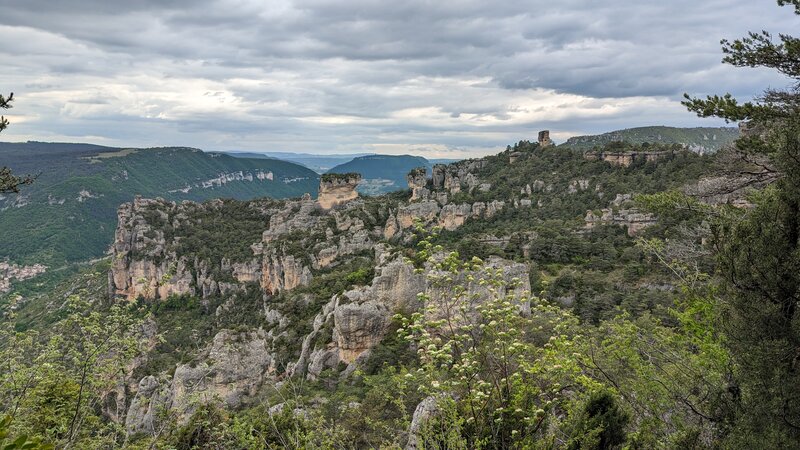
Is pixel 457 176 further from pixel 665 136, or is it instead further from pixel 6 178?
pixel 665 136

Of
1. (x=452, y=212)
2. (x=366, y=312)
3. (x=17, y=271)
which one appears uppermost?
(x=452, y=212)

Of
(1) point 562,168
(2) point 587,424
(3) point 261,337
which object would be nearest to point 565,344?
(2) point 587,424

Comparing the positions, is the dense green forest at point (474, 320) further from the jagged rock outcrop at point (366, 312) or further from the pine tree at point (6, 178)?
the pine tree at point (6, 178)

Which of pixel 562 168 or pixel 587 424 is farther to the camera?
pixel 562 168

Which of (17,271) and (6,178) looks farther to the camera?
(17,271)

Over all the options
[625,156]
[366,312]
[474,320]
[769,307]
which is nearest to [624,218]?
[625,156]

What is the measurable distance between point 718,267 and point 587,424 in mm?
3316

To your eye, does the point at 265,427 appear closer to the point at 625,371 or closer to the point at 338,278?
the point at 625,371

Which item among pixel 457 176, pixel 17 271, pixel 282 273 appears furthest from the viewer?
pixel 17 271

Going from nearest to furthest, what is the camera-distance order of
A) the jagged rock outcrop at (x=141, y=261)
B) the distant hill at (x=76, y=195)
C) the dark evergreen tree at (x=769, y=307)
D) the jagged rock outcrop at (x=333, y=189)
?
the dark evergreen tree at (x=769, y=307), the jagged rock outcrop at (x=141, y=261), the jagged rock outcrop at (x=333, y=189), the distant hill at (x=76, y=195)

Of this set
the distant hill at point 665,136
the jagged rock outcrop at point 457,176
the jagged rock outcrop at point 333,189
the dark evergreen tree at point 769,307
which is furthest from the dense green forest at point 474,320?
the distant hill at point 665,136

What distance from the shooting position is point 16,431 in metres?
7.86

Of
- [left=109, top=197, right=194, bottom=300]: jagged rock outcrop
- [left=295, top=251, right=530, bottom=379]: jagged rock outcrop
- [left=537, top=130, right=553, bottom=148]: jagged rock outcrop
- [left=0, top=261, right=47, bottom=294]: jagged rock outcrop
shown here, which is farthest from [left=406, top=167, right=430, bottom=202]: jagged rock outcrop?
[left=0, top=261, right=47, bottom=294]: jagged rock outcrop

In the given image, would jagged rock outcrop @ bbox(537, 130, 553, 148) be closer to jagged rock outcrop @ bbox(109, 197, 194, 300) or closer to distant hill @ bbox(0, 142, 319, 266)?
jagged rock outcrop @ bbox(109, 197, 194, 300)
